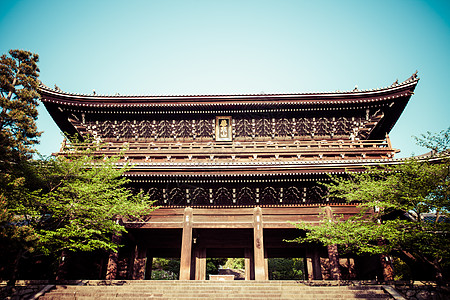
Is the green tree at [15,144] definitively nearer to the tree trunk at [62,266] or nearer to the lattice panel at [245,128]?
the tree trunk at [62,266]

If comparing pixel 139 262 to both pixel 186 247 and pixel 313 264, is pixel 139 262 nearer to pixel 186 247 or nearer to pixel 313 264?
pixel 186 247

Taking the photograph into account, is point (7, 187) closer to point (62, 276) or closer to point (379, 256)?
point (62, 276)

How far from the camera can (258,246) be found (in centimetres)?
1205

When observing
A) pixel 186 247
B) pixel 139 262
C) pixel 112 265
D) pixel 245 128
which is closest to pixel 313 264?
pixel 186 247

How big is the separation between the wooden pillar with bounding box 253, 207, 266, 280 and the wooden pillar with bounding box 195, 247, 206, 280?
3824 millimetres

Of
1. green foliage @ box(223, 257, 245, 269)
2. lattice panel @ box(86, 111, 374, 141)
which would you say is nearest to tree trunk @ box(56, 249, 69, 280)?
lattice panel @ box(86, 111, 374, 141)

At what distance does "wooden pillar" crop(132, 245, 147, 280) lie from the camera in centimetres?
1424

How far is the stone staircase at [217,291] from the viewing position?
8844mm

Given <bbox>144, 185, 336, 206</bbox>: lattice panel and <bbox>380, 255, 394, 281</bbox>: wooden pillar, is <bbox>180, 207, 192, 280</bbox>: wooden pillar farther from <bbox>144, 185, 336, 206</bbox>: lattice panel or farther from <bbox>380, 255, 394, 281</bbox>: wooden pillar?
<bbox>380, 255, 394, 281</bbox>: wooden pillar

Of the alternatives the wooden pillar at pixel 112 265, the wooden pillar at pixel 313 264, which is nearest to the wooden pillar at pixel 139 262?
the wooden pillar at pixel 112 265

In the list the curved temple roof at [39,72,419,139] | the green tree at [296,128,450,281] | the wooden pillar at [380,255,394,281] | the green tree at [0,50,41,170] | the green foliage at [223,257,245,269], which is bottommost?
the green foliage at [223,257,245,269]

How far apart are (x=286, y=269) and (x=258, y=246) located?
20063 mm

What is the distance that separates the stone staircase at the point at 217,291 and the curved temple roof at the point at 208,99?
9.46 m

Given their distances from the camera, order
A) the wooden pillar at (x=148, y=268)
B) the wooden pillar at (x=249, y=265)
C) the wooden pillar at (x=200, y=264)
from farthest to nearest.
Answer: the wooden pillar at (x=148, y=268) < the wooden pillar at (x=200, y=264) < the wooden pillar at (x=249, y=265)
